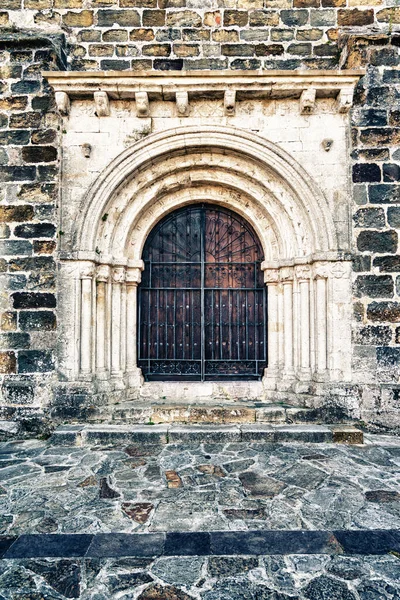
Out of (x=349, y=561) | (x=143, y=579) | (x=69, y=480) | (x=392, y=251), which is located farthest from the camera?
(x=392, y=251)

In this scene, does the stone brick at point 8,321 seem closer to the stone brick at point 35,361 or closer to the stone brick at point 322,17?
the stone brick at point 35,361

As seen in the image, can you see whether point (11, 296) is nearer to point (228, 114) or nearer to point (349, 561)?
point (228, 114)

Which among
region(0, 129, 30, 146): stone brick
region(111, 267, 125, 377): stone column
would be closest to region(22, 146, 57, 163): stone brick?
region(0, 129, 30, 146): stone brick

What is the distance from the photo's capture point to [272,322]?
5391 mm

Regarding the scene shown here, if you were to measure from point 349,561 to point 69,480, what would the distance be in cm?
243

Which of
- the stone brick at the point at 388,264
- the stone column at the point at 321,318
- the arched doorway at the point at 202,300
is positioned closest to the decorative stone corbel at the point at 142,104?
the arched doorway at the point at 202,300

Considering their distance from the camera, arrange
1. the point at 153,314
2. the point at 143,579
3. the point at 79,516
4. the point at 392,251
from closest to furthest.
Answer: the point at 143,579 < the point at 79,516 < the point at 392,251 < the point at 153,314

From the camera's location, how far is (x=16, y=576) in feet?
7.43

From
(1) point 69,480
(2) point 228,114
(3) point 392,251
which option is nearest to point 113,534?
(1) point 69,480

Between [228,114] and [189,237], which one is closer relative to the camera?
[228,114]

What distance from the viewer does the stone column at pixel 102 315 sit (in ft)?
16.5

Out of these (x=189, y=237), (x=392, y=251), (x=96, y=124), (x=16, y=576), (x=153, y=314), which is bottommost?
(x=16, y=576)

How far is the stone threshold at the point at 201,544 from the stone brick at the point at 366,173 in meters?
4.00

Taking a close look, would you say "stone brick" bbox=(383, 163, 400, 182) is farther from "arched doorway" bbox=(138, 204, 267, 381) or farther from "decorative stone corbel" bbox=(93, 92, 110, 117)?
"decorative stone corbel" bbox=(93, 92, 110, 117)
